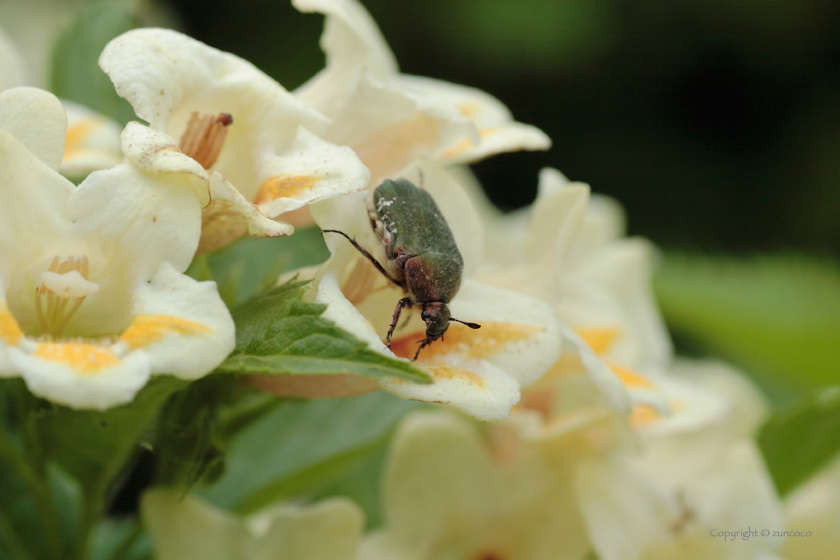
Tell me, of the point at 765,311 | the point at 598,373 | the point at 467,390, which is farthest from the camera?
the point at 765,311

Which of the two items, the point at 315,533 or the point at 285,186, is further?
the point at 315,533

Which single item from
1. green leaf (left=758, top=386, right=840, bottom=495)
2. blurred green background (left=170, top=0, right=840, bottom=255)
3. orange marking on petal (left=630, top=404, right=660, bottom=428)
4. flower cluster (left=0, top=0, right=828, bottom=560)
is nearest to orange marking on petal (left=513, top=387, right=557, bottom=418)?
flower cluster (left=0, top=0, right=828, bottom=560)

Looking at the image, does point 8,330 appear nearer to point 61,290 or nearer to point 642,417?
point 61,290

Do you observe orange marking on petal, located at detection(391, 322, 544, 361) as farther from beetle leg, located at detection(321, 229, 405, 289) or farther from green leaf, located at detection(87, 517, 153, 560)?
green leaf, located at detection(87, 517, 153, 560)

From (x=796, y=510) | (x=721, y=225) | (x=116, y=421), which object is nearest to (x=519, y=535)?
(x=796, y=510)

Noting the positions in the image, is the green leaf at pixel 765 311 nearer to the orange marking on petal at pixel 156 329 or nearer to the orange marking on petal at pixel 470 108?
the orange marking on petal at pixel 470 108

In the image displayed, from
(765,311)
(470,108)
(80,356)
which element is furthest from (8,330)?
(765,311)

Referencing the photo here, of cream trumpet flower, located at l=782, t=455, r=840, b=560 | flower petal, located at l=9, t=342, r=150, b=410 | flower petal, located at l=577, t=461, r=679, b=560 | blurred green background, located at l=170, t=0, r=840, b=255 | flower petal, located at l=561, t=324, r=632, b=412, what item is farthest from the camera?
blurred green background, located at l=170, t=0, r=840, b=255
